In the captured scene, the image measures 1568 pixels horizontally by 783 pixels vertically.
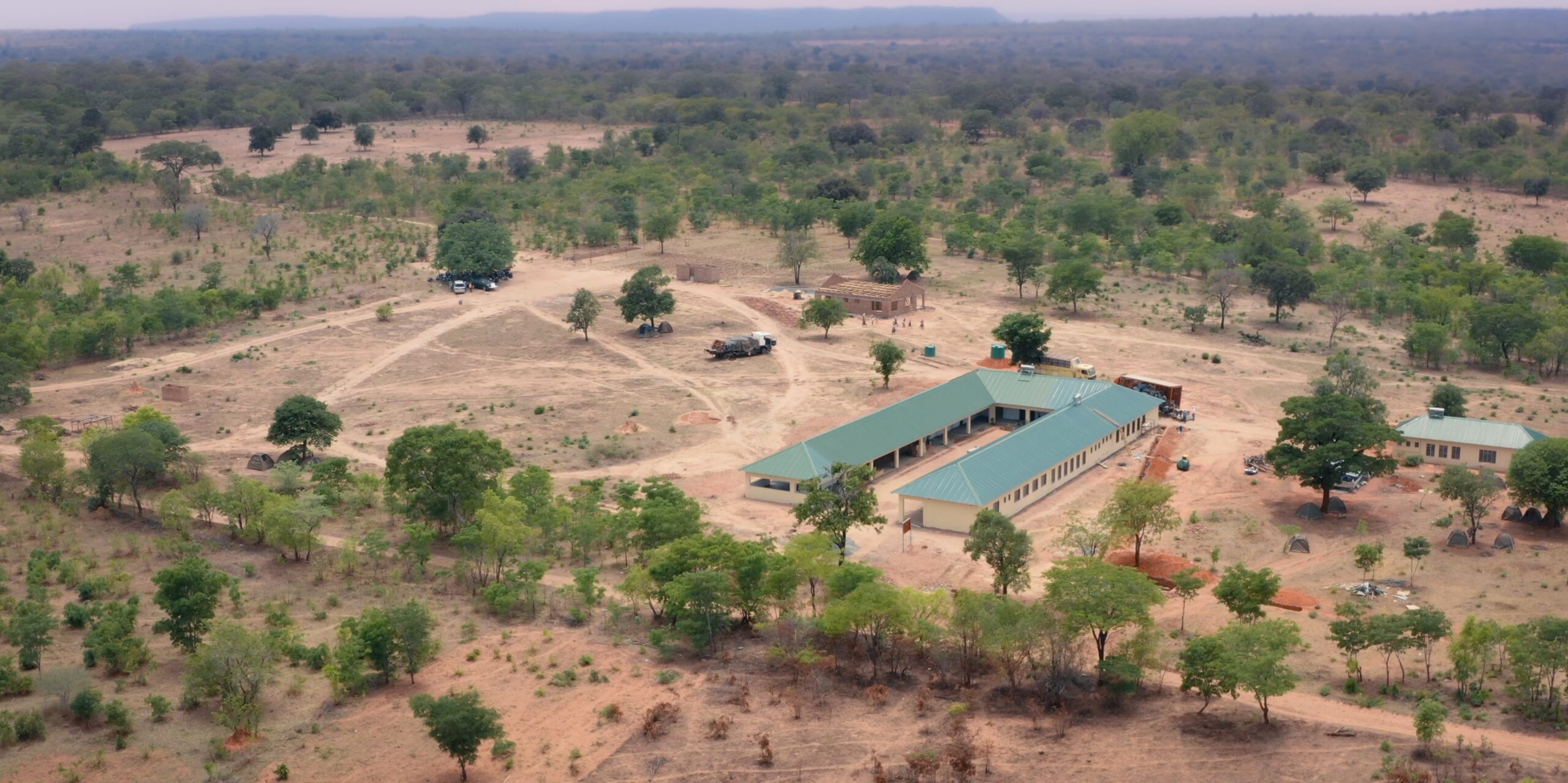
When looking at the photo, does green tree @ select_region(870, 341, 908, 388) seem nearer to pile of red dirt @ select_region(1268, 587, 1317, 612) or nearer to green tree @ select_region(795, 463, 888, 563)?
green tree @ select_region(795, 463, 888, 563)

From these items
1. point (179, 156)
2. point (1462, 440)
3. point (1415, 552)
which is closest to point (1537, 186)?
point (1462, 440)

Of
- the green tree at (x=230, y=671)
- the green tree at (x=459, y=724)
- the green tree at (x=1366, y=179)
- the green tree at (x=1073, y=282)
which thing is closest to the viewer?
the green tree at (x=459, y=724)

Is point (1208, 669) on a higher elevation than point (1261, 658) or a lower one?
lower

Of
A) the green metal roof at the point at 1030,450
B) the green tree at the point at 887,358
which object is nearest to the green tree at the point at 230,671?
the green metal roof at the point at 1030,450

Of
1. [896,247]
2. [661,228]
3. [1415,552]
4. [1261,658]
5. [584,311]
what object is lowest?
[1415,552]

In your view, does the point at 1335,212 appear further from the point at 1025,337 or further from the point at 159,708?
the point at 159,708

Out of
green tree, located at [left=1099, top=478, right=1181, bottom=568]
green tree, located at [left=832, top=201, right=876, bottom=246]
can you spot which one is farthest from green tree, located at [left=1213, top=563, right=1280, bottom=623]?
green tree, located at [left=832, top=201, right=876, bottom=246]

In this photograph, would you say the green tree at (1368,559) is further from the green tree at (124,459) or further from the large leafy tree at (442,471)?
the green tree at (124,459)
